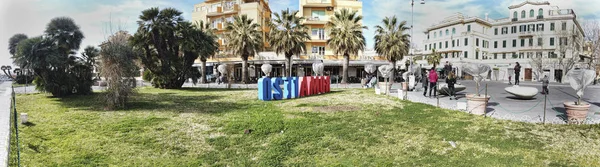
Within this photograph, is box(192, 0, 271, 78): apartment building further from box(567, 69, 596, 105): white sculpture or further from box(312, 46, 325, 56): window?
box(567, 69, 596, 105): white sculpture

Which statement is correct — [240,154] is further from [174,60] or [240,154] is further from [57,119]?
[174,60]

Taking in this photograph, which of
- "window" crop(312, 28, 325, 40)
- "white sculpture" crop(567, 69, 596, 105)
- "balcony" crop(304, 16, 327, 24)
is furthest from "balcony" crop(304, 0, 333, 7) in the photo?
"white sculpture" crop(567, 69, 596, 105)

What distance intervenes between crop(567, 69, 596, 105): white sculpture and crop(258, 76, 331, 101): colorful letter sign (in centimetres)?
1164

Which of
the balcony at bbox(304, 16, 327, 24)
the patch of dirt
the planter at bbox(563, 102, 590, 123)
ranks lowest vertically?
the patch of dirt

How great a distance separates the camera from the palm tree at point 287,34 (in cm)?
3350

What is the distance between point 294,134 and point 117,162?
397 centimetres

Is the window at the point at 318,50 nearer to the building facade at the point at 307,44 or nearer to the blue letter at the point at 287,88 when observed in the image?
the building facade at the point at 307,44

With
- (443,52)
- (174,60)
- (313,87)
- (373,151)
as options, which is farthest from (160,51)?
(443,52)

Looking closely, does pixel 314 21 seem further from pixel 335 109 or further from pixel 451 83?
pixel 335 109

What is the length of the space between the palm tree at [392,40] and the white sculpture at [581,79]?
26.8 m

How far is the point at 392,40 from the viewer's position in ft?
118

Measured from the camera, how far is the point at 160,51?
25.2 meters

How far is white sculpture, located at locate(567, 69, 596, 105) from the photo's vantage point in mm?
8477

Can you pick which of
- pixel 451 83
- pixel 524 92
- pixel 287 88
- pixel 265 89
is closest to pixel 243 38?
pixel 287 88
